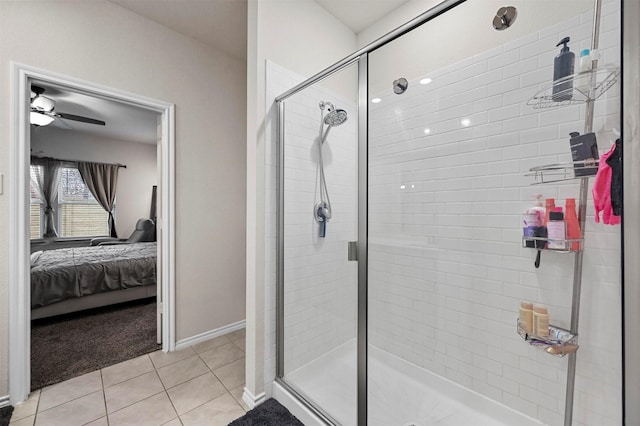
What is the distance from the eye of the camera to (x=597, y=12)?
115 cm

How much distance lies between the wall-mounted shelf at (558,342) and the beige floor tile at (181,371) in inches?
80.9

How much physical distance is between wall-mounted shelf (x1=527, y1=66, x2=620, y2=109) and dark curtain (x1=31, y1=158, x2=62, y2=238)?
22.9ft

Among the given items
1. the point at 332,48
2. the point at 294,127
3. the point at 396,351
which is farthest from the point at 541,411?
the point at 332,48

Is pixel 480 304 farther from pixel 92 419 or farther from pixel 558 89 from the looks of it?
pixel 92 419

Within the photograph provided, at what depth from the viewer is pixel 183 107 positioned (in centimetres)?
245

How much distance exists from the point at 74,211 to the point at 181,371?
206 inches

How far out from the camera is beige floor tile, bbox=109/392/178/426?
1576mm

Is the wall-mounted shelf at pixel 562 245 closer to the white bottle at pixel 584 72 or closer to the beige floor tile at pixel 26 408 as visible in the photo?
the white bottle at pixel 584 72

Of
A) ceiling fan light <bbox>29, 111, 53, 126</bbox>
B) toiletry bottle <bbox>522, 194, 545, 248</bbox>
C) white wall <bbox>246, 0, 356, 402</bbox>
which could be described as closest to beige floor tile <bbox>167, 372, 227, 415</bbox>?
white wall <bbox>246, 0, 356, 402</bbox>

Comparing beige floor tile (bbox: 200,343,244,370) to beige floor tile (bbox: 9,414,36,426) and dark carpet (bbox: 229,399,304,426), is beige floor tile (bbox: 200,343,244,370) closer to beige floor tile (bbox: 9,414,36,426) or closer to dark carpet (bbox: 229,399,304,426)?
dark carpet (bbox: 229,399,304,426)

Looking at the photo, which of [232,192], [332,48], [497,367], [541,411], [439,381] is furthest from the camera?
[232,192]

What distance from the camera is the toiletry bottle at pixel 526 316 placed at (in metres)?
1.38

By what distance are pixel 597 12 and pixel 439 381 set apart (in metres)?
1.94

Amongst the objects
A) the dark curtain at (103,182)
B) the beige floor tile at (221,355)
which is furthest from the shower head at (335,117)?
the dark curtain at (103,182)
